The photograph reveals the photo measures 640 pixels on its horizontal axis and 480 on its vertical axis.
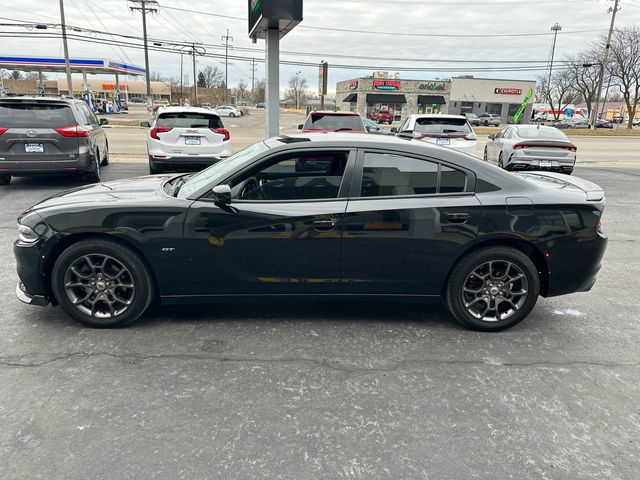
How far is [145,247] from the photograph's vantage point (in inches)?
143

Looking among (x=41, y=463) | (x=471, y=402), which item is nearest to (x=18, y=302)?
(x=41, y=463)

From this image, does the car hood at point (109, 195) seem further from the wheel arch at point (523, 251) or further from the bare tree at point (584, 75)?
the bare tree at point (584, 75)

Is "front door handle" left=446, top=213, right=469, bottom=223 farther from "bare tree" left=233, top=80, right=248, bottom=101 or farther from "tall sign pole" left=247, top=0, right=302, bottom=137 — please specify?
"bare tree" left=233, top=80, right=248, bottom=101

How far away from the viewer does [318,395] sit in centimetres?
297

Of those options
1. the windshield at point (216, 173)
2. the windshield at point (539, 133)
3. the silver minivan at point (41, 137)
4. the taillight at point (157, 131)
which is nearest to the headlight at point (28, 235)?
the windshield at point (216, 173)

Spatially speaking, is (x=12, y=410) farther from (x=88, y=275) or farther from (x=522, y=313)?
(x=522, y=313)

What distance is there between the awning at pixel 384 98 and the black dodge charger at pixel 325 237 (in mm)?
67707

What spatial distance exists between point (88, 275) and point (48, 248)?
1.15 feet

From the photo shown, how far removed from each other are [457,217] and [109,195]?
280 centimetres

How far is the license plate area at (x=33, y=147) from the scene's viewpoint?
8.63 meters

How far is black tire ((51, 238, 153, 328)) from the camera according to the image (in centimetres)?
362

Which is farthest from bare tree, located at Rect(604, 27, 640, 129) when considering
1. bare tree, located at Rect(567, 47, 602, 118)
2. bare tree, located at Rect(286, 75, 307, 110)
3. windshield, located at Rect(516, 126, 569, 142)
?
bare tree, located at Rect(286, 75, 307, 110)

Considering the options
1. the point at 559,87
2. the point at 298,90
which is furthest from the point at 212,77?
the point at 559,87

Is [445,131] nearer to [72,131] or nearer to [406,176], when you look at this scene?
[72,131]
